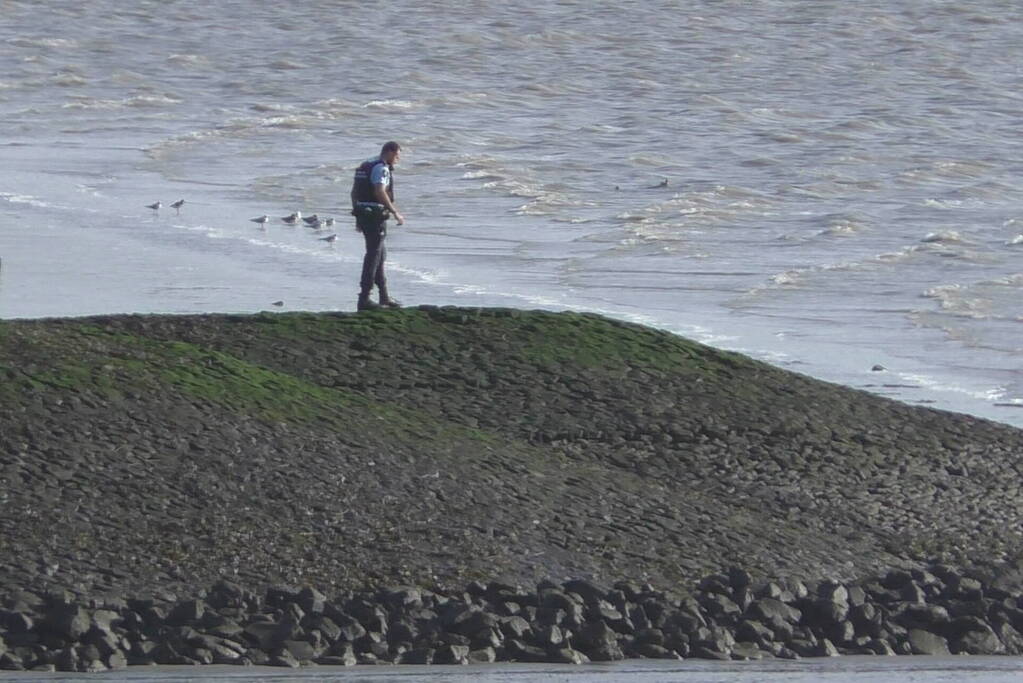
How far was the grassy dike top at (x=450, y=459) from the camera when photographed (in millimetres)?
9773

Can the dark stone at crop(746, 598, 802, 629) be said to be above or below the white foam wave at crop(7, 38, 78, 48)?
below

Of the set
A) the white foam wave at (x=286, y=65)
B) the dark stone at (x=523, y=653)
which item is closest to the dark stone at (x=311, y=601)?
the dark stone at (x=523, y=653)

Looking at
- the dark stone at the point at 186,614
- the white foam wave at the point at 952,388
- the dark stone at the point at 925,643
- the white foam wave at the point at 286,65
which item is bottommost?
the dark stone at the point at 925,643

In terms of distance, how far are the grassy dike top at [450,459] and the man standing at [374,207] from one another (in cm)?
129

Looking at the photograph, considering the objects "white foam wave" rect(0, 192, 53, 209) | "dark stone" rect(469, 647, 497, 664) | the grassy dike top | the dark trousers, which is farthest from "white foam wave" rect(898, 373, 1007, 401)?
"white foam wave" rect(0, 192, 53, 209)

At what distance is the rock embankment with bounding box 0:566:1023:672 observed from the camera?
28.2 feet

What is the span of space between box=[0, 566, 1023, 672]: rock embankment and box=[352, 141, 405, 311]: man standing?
6272 millimetres

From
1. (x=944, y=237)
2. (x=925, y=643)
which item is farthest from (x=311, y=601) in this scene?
(x=944, y=237)

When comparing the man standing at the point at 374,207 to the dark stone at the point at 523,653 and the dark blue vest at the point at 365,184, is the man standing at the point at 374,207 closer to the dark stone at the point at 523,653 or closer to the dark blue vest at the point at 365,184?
the dark blue vest at the point at 365,184

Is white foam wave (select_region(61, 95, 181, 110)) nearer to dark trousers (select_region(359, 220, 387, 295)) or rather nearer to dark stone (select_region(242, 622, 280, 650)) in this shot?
dark trousers (select_region(359, 220, 387, 295))

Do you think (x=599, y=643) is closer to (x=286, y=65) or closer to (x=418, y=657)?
(x=418, y=657)

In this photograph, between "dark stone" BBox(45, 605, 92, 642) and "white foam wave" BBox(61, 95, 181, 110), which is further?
"white foam wave" BBox(61, 95, 181, 110)

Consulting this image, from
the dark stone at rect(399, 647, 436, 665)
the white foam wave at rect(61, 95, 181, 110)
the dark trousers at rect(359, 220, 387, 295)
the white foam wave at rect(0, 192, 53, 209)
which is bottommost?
the dark stone at rect(399, 647, 436, 665)

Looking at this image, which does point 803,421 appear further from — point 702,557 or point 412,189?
point 412,189
